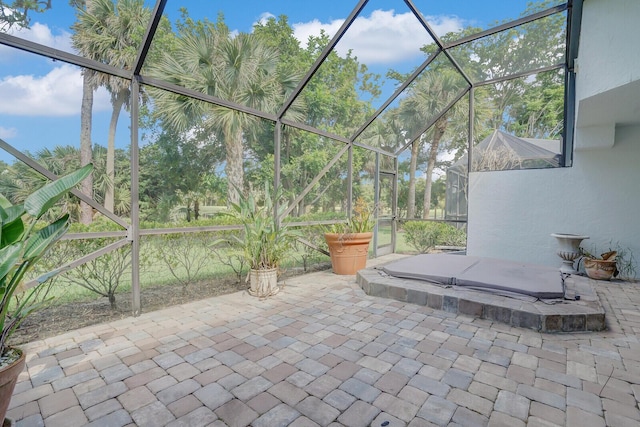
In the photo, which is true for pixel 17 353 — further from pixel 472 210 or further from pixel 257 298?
pixel 472 210

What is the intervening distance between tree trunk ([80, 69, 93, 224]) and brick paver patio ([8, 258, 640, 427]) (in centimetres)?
178

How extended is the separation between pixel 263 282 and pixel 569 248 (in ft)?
16.4

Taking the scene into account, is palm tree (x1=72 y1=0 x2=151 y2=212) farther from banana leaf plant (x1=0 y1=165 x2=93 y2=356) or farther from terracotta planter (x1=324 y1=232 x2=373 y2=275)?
banana leaf plant (x1=0 y1=165 x2=93 y2=356)

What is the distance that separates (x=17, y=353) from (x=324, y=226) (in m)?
4.59

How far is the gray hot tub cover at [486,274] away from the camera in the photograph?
3.42 metres

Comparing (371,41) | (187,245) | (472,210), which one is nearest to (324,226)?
(187,245)

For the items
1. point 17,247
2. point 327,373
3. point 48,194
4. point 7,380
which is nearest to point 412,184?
point 327,373

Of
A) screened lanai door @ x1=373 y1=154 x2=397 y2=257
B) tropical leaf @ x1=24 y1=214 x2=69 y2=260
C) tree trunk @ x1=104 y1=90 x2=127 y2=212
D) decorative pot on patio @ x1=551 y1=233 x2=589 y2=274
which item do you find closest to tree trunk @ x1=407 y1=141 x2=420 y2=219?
screened lanai door @ x1=373 y1=154 x2=397 y2=257

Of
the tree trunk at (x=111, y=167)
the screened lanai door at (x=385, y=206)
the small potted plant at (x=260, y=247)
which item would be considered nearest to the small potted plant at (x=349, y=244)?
the small potted plant at (x=260, y=247)

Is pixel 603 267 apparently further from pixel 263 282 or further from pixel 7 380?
pixel 7 380

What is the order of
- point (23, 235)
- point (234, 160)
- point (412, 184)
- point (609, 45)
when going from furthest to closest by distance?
point (412, 184) < point (234, 160) < point (609, 45) < point (23, 235)

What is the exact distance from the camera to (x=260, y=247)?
154 inches

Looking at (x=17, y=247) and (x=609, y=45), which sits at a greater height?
(x=609, y=45)

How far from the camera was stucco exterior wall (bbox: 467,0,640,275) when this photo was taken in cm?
335
